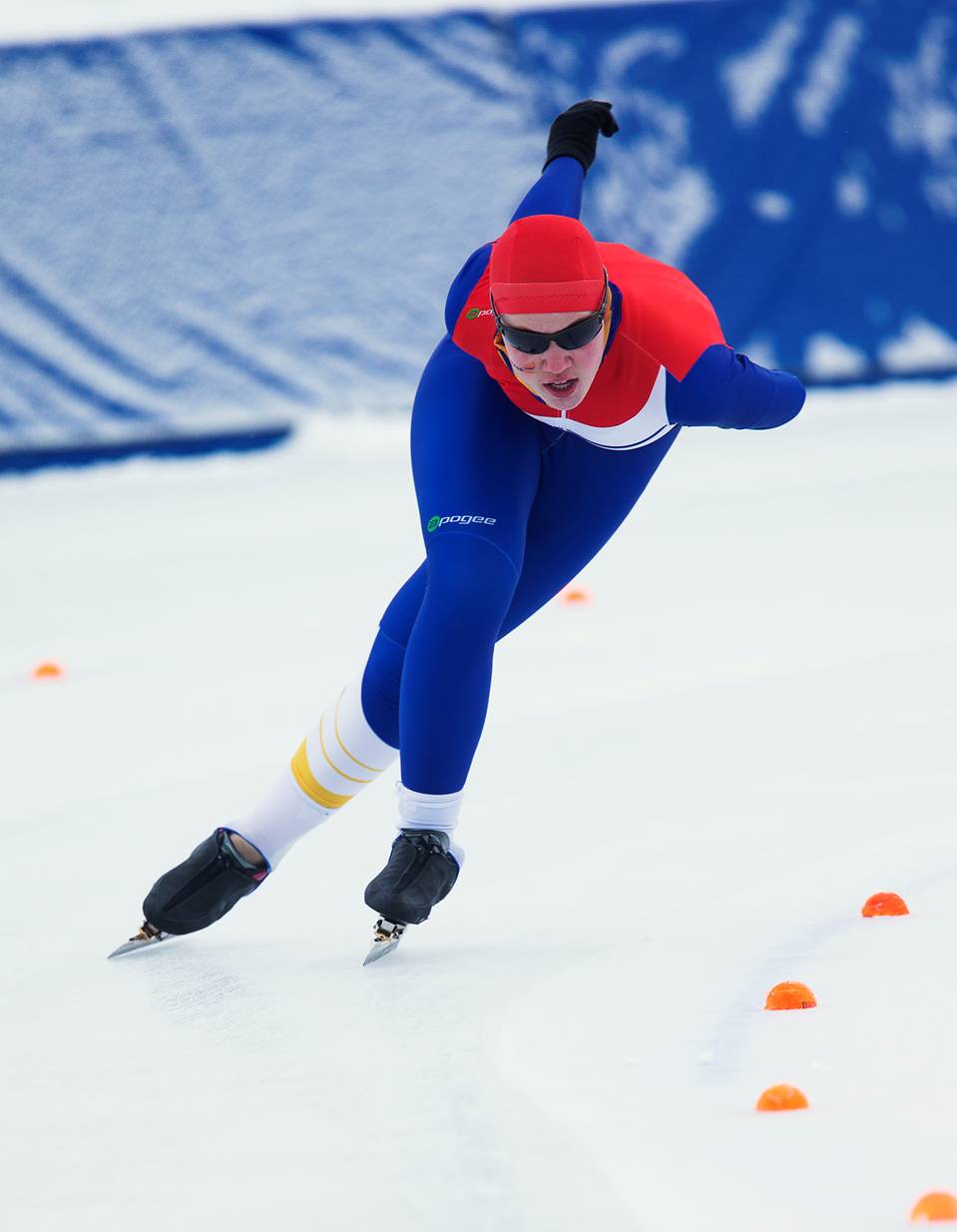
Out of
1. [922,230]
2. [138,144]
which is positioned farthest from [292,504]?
[922,230]

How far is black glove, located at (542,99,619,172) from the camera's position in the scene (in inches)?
101

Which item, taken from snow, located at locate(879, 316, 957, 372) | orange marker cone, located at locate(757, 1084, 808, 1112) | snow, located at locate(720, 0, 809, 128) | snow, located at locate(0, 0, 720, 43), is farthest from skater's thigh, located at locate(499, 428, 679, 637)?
snow, located at locate(720, 0, 809, 128)

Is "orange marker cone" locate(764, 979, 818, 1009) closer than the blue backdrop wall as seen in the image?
Yes

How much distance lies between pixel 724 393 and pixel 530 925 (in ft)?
2.43

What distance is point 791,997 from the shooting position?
186cm

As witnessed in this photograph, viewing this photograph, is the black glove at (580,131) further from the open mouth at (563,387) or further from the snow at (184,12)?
the snow at (184,12)

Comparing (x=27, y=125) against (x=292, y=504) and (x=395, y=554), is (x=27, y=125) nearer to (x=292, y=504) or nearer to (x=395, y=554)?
(x=292, y=504)

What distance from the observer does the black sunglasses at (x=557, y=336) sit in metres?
2.11

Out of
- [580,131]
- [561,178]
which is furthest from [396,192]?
[561,178]

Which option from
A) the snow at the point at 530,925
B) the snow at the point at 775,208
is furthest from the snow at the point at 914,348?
the snow at the point at 530,925

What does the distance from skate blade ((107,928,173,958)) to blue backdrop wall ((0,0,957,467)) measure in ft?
18.1

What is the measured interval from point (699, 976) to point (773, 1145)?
0.51 metres

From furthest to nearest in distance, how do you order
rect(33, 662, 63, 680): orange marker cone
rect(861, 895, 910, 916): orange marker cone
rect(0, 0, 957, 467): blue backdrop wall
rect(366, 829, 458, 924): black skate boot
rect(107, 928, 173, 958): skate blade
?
rect(0, 0, 957, 467): blue backdrop wall
rect(33, 662, 63, 680): orange marker cone
rect(107, 928, 173, 958): skate blade
rect(861, 895, 910, 916): orange marker cone
rect(366, 829, 458, 924): black skate boot

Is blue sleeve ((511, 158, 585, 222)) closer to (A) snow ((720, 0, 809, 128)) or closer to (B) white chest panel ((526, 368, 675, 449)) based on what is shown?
(B) white chest panel ((526, 368, 675, 449))
